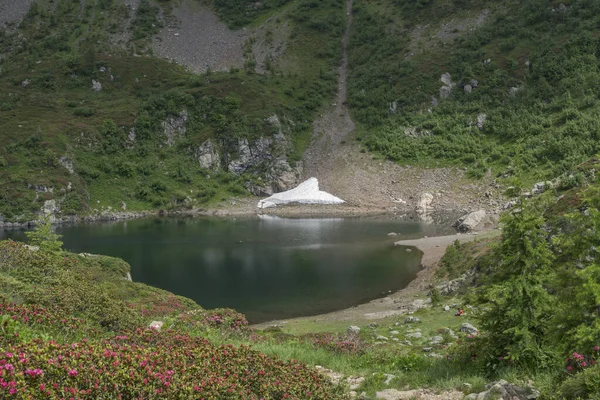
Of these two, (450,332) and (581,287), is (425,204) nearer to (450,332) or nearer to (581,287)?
(450,332)

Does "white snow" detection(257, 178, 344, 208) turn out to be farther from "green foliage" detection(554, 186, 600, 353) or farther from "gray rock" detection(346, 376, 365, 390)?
"green foliage" detection(554, 186, 600, 353)

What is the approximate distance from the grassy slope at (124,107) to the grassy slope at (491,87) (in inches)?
804

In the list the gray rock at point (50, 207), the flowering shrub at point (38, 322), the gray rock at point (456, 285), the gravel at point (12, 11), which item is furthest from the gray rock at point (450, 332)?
the gravel at point (12, 11)

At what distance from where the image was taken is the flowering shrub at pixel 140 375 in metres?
4.93

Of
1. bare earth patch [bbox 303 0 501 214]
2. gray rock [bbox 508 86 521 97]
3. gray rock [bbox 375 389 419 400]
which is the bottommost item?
gray rock [bbox 375 389 419 400]

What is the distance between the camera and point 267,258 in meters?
51.9

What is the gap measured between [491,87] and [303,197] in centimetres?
6135

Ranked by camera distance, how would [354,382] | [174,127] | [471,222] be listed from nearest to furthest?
[354,382]
[471,222]
[174,127]

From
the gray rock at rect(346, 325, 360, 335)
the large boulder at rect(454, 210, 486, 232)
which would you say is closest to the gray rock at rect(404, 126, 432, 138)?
the large boulder at rect(454, 210, 486, 232)

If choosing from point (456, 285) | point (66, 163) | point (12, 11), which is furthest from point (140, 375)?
point (12, 11)

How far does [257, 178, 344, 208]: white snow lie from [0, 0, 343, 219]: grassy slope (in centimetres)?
1005

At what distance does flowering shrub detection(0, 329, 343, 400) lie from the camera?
493 centimetres

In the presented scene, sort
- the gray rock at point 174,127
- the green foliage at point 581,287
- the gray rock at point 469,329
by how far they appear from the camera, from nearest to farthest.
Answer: the green foliage at point 581,287 → the gray rock at point 469,329 → the gray rock at point 174,127

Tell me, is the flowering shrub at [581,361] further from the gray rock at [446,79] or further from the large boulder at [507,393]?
the gray rock at [446,79]
